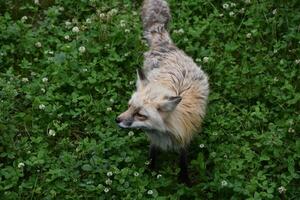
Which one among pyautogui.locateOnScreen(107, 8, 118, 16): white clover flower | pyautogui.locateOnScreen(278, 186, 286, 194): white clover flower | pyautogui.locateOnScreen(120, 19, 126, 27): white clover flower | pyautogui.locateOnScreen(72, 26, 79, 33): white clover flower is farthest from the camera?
pyautogui.locateOnScreen(107, 8, 118, 16): white clover flower

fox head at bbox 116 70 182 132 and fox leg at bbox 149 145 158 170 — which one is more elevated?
fox head at bbox 116 70 182 132

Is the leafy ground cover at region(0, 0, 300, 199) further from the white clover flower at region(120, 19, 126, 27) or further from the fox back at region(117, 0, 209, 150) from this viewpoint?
the fox back at region(117, 0, 209, 150)

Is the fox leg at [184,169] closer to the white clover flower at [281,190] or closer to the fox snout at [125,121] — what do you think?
the fox snout at [125,121]

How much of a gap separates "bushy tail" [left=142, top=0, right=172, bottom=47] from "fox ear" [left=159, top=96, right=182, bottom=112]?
6.36 ft

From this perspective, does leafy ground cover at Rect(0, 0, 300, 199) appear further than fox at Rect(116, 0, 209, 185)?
Yes

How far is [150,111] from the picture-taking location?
21.6 ft

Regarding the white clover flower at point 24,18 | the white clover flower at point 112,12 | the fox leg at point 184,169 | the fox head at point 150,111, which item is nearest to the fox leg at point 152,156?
the fox leg at point 184,169

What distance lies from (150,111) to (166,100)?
228 millimetres

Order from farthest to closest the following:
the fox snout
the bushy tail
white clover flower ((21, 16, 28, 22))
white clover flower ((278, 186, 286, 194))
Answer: white clover flower ((21, 16, 28, 22))
the bushy tail
white clover flower ((278, 186, 286, 194))
the fox snout

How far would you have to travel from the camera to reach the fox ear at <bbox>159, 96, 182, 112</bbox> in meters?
6.58

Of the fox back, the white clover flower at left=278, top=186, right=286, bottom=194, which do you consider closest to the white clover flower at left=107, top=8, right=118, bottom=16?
the fox back

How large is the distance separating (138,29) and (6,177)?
3.69 meters

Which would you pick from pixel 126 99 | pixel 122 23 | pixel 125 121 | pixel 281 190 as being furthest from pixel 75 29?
pixel 281 190

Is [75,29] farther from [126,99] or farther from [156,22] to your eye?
[126,99]
